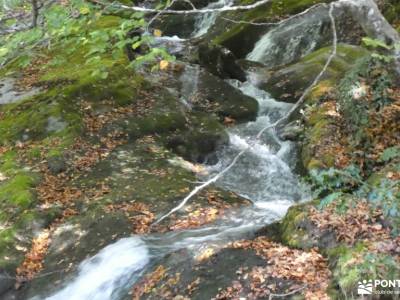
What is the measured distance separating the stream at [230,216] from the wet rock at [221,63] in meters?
1.30

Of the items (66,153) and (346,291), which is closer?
(346,291)

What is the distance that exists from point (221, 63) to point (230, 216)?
29.4 feet

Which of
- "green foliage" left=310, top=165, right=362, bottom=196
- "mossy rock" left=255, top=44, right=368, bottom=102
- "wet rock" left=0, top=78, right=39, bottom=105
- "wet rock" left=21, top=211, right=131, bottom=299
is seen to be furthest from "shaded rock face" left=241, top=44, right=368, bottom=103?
"wet rock" left=21, top=211, right=131, bottom=299

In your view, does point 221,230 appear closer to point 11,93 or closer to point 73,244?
point 73,244

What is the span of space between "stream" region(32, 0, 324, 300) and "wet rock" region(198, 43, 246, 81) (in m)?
1.30

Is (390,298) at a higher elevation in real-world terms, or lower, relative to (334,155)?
higher

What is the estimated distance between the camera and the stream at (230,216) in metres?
7.00

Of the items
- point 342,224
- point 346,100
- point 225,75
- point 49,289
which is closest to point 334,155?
point 346,100

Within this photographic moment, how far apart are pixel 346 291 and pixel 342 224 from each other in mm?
1216

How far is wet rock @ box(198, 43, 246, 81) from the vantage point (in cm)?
1639

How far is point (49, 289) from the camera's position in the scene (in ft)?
24.5

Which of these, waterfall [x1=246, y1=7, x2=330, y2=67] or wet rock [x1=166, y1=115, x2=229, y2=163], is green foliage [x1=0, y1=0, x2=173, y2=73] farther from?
waterfall [x1=246, y1=7, x2=330, y2=67]

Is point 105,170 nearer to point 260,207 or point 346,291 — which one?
point 260,207

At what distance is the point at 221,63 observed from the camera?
16453 millimetres
